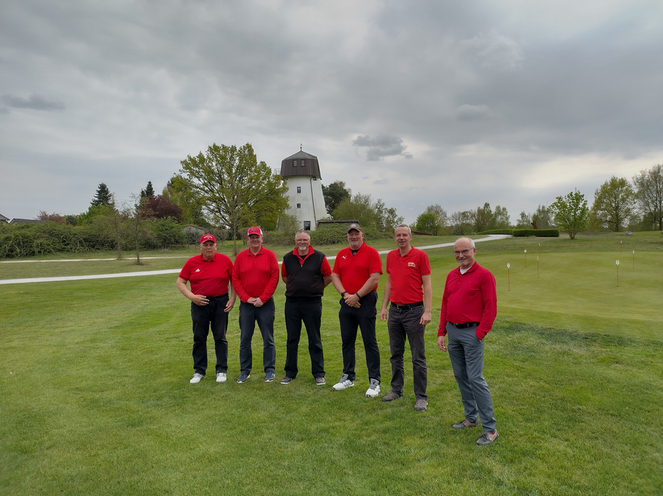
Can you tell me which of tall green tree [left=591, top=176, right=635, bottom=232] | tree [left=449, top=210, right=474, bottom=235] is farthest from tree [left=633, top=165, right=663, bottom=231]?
tree [left=449, top=210, right=474, bottom=235]

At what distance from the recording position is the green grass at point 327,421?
3225mm

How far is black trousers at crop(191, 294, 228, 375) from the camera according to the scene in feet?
18.4

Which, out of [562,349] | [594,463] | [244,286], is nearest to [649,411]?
[594,463]

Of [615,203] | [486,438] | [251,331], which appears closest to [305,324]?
[251,331]

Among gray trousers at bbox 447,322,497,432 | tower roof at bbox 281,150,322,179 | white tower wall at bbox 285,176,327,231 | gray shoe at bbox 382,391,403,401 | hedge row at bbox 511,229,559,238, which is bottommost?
gray shoe at bbox 382,391,403,401

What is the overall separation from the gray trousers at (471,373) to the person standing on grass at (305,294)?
190 centimetres

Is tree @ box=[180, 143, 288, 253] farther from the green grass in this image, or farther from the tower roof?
the green grass

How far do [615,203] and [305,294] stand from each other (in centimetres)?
5764

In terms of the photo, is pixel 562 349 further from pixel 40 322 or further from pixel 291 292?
pixel 40 322

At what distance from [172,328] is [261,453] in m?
5.61

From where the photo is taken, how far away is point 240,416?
4.39 meters

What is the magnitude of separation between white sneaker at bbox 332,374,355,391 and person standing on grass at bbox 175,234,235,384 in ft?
5.27

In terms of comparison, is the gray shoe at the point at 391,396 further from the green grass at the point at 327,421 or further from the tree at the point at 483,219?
the tree at the point at 483,219

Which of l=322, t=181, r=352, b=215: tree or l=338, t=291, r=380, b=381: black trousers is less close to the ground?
l=322, t=181, r=352, b=215: tree
